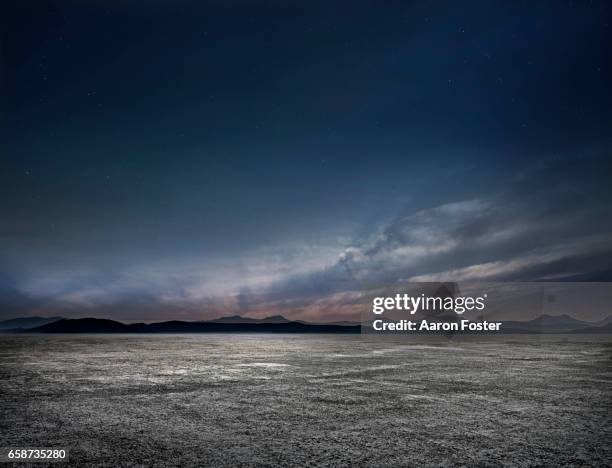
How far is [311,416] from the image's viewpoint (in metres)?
5.79

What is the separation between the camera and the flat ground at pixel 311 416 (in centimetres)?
427

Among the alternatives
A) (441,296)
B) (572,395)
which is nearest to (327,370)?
(572,395)

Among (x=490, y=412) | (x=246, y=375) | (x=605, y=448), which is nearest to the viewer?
(x=605, y=448)

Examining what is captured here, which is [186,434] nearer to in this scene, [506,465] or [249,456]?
[249,456]

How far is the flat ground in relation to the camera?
4.27m

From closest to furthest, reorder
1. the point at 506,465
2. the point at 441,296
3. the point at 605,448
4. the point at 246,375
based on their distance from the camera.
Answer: the point at 506,465, the point at 605,448, the point at 246,375, the point at 441,296

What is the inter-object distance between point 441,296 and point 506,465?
2601cm

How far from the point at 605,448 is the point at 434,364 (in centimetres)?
797

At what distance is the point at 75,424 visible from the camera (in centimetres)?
543

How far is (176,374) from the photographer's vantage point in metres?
10.1

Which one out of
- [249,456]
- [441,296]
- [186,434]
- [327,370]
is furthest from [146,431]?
[441,296]

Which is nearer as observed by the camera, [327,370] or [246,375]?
[246,375]

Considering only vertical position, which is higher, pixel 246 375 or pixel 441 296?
pixel 441 296

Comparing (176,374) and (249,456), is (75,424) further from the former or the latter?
(176,374)
